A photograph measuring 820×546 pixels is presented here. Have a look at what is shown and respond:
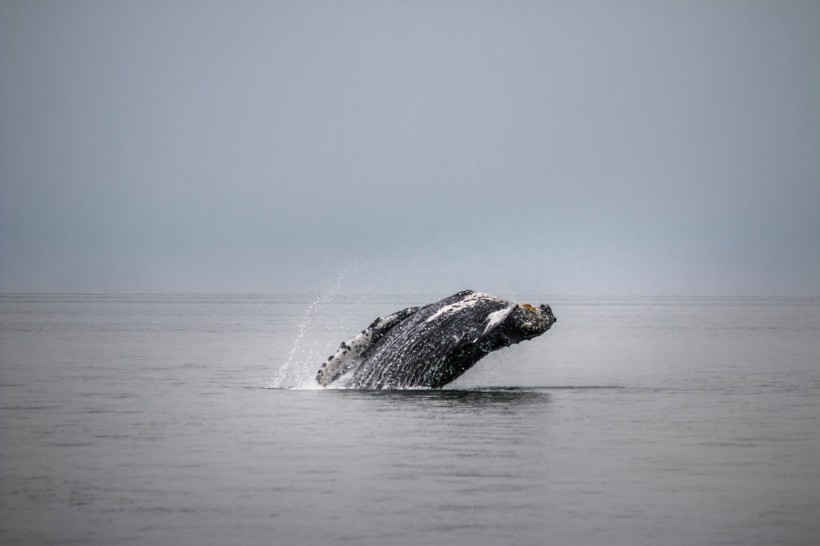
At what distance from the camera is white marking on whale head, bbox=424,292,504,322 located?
18.3 metres

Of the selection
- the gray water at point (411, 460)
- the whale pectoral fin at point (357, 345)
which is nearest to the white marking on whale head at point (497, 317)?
the gray water at point (411, 460)

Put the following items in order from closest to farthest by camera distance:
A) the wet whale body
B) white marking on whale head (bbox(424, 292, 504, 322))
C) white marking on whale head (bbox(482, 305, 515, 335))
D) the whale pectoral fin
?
white marking on whale head (bbox(482, 305, 515, 335)) < the wet whale body < white marking on whale head (bbox(424, 292, 504, 322)) < the whale pectoral fin

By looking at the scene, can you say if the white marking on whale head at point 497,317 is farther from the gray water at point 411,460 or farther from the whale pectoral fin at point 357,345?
the whale pectoral fin at point 357,345

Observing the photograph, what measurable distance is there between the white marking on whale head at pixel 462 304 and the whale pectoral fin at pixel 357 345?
0.55 m

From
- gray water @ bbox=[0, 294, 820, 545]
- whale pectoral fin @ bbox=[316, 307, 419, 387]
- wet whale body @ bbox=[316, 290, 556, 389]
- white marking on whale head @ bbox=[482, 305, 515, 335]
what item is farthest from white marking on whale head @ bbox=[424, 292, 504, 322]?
gray water @ bbox=[0, 294, 820, 545]

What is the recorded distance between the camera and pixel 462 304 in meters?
18.5

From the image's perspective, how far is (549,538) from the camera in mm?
9156

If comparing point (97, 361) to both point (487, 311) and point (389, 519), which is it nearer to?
point (487, 311)

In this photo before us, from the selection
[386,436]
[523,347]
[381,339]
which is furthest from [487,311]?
[523,347]

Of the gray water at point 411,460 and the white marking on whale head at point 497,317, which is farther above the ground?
the white marking on whale head at point 497,317

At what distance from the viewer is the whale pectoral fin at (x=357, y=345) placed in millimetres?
18750

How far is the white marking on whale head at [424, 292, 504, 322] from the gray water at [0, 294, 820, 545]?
133 centimetres

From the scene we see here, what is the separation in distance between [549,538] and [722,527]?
1512 millimetres

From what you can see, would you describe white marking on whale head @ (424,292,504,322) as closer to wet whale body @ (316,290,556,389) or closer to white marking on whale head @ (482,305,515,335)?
wet whale body @ (316,290,556,389)
